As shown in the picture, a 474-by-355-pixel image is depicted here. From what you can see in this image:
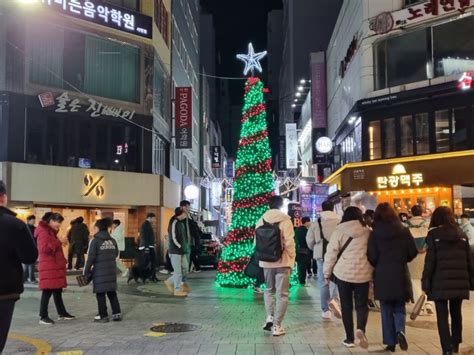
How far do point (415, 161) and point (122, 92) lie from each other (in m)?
13.3

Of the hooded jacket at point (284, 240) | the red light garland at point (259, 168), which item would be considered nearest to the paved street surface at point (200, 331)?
the hooded jacket at point (284, 240)

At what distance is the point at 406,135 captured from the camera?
914 inches

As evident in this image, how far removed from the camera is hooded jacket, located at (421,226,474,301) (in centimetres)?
615

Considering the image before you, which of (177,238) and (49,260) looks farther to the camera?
(177,238)

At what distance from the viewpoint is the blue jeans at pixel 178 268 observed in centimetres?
1210

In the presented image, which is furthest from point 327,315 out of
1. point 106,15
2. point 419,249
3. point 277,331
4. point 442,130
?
point 106,15

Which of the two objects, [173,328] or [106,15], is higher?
[106,15]

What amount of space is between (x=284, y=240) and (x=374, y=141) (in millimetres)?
17465

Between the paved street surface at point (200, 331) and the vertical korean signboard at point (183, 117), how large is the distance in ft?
63.6

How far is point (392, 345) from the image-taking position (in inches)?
262

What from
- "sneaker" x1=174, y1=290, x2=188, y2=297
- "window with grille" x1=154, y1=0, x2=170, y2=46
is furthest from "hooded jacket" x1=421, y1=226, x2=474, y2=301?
"window with grille" x1=154, y1=0, x2=170, y2=46

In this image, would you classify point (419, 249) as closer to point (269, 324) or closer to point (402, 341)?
point (269, 324)

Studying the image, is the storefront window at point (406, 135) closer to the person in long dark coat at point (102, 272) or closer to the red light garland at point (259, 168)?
the red light garland at point (259, 168)

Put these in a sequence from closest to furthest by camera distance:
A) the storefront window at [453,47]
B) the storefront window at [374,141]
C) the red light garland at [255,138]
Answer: the red light garland at [255,138], the storefront window at [453,47], the storefront window at [374,141]
